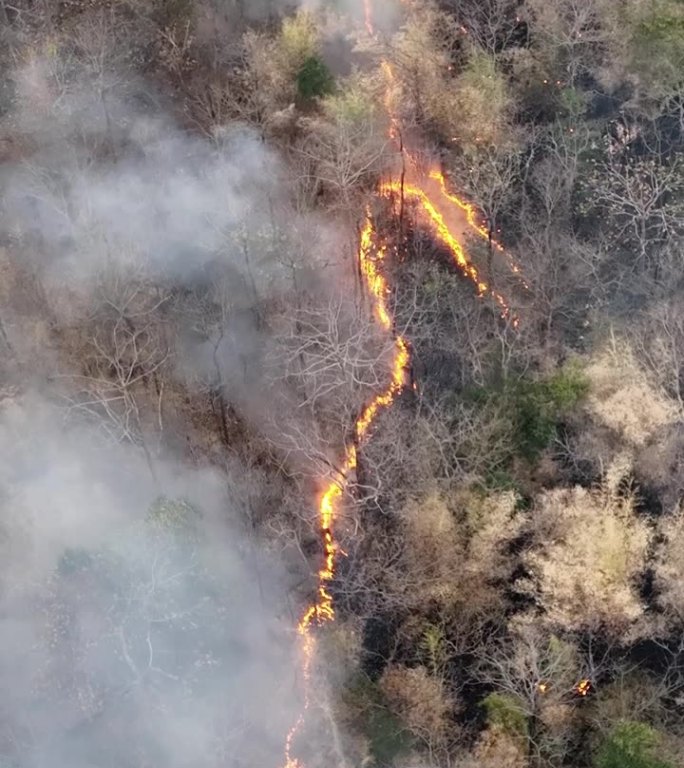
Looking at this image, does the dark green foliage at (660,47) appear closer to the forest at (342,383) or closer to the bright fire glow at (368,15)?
the forest at (342,383)

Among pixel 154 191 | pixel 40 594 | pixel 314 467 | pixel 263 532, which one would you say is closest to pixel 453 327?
pixel 314 467

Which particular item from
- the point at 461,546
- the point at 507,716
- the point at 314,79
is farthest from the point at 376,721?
the point at 314,79

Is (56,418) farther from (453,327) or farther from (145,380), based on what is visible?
(453,327)

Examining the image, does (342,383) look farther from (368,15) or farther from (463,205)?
(368,15)

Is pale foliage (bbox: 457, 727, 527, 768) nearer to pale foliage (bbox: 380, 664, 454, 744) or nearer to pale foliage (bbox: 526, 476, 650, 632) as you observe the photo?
pale foliage (bbox: 380, 664, 454, 744)

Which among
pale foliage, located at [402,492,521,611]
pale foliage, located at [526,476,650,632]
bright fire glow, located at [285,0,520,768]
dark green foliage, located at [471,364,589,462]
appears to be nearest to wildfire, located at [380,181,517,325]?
bright fire glow, located at [285,0,520,768]

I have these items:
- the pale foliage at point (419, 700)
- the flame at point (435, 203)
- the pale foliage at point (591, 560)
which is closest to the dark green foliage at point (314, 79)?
the flame at point (435, 203)
